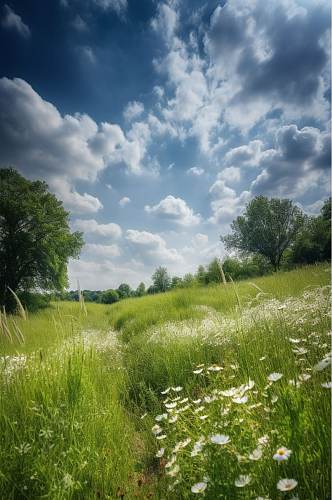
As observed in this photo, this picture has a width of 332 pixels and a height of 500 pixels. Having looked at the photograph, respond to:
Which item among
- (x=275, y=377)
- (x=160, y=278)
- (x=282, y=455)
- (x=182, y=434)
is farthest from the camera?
(x=160, y=278)

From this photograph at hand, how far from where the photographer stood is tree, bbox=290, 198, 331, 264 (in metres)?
34.0

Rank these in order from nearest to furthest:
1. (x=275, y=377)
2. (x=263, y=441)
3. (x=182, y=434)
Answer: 1. (x=263, y=441)
2. (x=275, y=377)
3. (x=182, y=434)

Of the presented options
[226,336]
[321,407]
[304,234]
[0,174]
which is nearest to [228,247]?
[304,234]

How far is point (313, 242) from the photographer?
115 feet

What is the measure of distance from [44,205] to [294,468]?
26.7 m

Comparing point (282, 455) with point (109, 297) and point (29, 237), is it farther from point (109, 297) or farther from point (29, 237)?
point (109, 297)

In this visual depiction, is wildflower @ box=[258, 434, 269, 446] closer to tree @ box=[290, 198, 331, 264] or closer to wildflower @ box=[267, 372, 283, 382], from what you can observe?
wildflower @ box=[267, 372, 283, 382]

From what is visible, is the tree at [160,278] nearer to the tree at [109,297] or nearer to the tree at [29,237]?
the tree at [109,297]

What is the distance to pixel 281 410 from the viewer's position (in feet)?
6.63

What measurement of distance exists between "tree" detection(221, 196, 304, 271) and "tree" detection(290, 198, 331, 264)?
4.97 ft

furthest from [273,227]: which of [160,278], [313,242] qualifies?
[160,278]

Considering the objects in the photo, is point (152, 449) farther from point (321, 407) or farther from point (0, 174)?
point (0, 174)

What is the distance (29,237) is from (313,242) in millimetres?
31200

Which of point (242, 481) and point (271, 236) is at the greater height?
point (271, 236)
